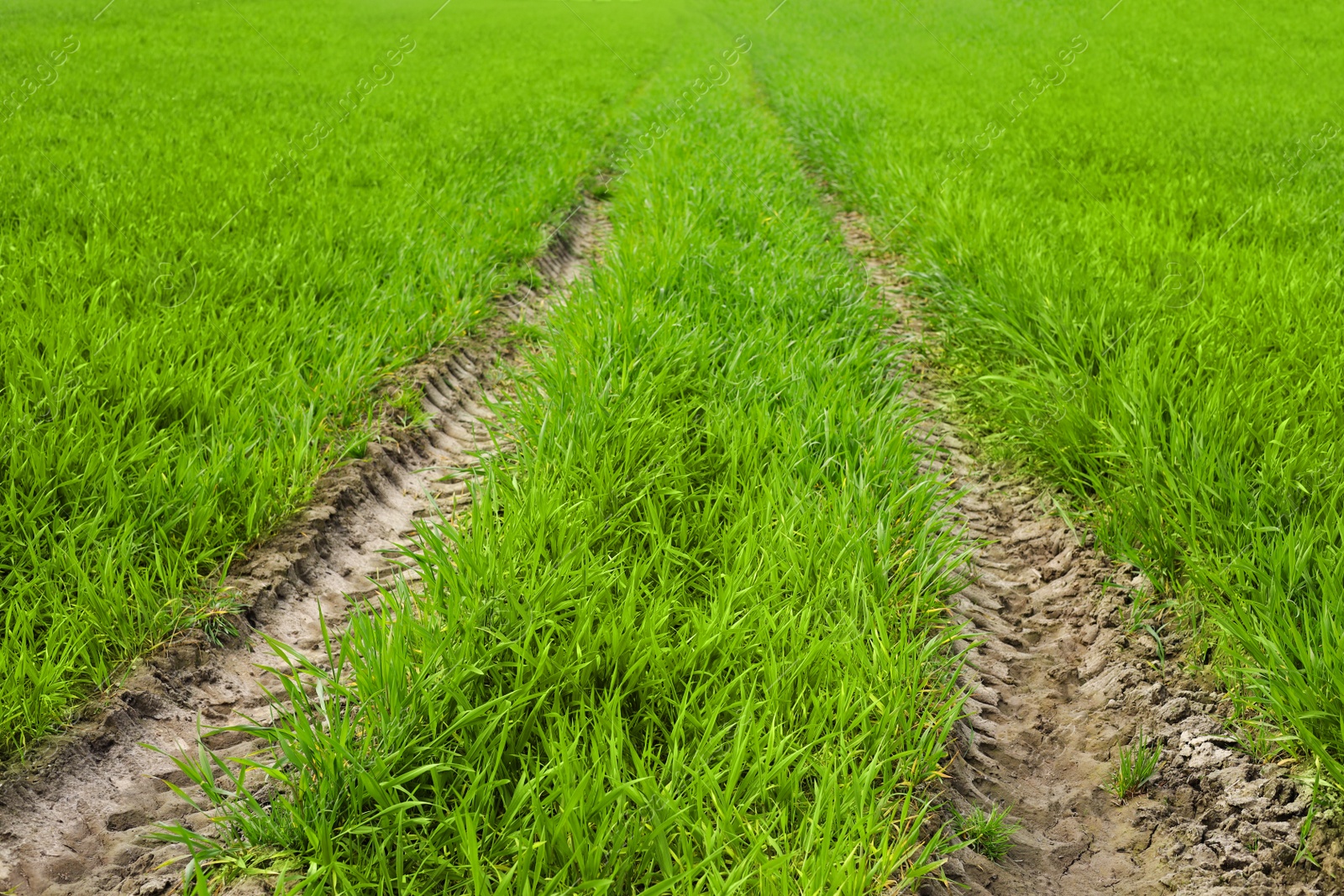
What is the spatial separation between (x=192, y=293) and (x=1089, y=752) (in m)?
3.84

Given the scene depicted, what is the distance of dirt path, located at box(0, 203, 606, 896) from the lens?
158 cm

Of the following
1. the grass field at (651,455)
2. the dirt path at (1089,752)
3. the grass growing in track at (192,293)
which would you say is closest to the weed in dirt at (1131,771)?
the dirt path at (1089,752)

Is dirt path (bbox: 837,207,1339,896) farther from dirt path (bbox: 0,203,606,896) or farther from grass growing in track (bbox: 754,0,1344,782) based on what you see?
dirt path (bbox: 0,203,606,896)

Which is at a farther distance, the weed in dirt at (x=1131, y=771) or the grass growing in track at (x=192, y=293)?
the grass growing in track at (x=192, y=293)

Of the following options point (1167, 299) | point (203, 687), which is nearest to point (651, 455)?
point (203, 687)

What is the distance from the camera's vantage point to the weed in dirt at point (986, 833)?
170 cm

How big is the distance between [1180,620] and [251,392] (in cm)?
316

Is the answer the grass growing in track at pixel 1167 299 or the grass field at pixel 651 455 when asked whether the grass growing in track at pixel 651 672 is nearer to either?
the grass field at pixel 651 455

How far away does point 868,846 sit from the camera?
1.53 metres

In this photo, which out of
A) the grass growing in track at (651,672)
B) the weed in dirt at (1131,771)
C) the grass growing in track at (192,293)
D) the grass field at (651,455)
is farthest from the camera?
the grass growing in track at (192,293)

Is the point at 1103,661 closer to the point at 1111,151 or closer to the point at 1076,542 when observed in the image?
the point at 1076,542

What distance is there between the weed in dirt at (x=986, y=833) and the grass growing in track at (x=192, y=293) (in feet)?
6.70

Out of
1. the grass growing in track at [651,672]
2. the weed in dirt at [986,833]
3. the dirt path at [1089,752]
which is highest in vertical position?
the grass growing in track at [651,672]

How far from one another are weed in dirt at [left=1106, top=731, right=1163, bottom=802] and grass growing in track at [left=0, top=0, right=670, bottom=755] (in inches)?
95.4
